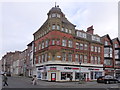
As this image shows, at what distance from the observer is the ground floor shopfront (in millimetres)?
33594

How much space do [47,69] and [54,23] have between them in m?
9.63

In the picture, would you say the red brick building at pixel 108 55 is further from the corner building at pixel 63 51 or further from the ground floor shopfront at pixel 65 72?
the ground floor shopfront at pixel 65 72

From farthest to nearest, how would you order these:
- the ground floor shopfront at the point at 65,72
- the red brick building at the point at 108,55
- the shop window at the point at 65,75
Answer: the red brick building at the point at 108,55
the shop window at the point at 65,75
the ground floor shopfront at the point at 65,72

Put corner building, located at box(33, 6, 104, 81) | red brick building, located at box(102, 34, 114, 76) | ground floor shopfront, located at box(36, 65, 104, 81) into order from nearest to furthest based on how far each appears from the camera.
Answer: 1. ground floor shopfront, located at box(36, 65, 104, 81)
2. corner building, located at box(33, 6, 104, 81)
3. red brick building, located at box(102, 34, 114, 76)

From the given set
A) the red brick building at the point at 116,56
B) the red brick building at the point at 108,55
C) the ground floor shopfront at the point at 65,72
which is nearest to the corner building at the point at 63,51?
the ground floor shopfront at the point at 65,72

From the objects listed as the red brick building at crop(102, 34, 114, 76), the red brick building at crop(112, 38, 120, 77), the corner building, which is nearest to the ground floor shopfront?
the corner building

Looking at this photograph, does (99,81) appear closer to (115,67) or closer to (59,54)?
(59,54)

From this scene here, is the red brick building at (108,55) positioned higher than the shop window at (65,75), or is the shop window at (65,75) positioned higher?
the red brick building at (108,55)

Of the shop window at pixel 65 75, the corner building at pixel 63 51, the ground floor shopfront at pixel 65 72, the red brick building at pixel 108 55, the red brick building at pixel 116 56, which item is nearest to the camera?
the ground floor shopfront at pixel 65 72

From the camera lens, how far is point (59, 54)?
112 ft

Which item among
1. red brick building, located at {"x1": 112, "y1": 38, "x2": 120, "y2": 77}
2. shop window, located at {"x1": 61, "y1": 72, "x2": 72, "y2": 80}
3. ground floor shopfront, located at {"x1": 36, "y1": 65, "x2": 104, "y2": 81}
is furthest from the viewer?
red brick building, located at {"x1": 112, "y1": 38, "x2": 120, "y2": 77}

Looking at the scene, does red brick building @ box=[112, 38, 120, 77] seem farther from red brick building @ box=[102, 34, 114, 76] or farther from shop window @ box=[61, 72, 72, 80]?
shop window @ box=[61, 72, 72, 80]

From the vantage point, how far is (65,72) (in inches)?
1382

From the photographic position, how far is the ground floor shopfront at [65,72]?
33594 millimetres
